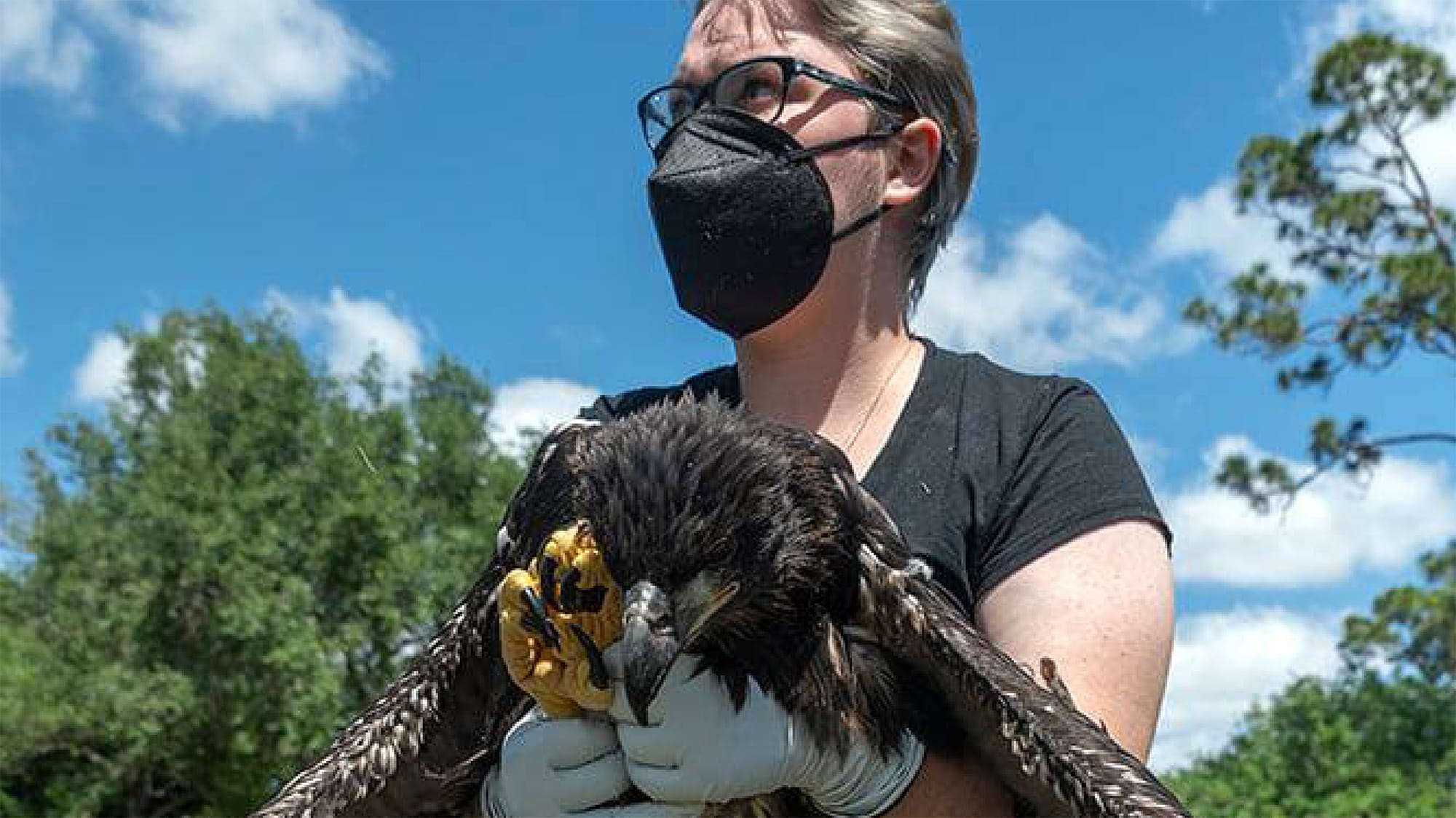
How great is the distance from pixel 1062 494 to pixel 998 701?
0.59 meters

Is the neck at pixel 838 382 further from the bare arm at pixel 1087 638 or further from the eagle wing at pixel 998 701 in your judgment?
the bare arm at pixel 1087 638

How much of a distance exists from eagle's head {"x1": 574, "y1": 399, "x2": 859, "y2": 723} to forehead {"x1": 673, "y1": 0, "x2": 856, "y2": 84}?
3.92 ft

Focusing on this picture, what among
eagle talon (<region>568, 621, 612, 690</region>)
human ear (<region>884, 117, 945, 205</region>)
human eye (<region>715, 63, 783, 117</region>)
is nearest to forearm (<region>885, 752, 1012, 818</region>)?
eagle talon (<region>568, 621, 612, 690</region>)

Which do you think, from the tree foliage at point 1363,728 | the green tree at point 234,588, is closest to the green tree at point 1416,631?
the tree foliage at point 1363,728

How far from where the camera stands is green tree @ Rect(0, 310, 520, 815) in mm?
30031

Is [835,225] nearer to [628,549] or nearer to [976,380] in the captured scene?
[976,380]

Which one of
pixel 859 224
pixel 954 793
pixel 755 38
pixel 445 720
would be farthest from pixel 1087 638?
pixel 755 38

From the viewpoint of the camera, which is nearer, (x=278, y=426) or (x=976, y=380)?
(x=976, y=380)

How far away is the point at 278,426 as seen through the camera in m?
34.2

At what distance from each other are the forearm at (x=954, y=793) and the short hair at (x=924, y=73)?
1.48m

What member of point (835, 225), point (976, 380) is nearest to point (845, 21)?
point (835, 225)

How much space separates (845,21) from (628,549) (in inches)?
71.5

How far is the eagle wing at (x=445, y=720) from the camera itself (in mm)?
3568

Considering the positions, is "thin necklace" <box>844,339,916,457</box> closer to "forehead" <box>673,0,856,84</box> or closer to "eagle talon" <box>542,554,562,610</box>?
"forehead" <box>673,0,856,84</box>
